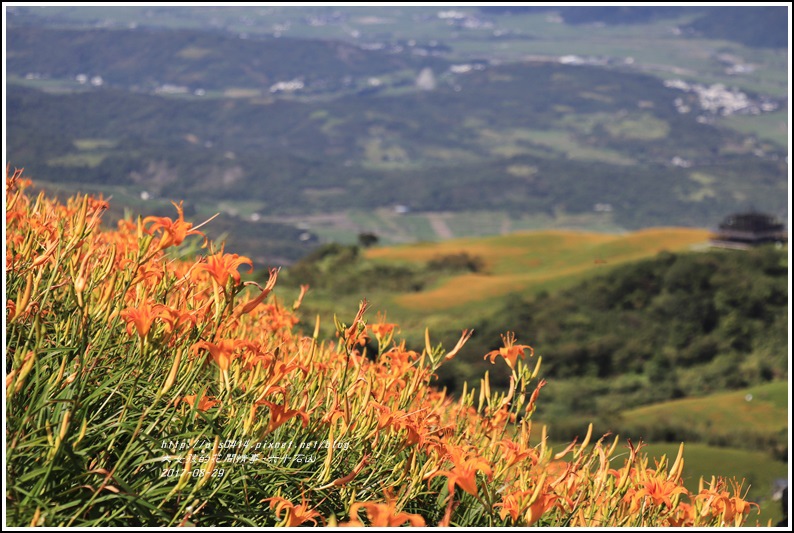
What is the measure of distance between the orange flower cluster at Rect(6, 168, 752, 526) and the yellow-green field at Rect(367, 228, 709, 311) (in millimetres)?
45515

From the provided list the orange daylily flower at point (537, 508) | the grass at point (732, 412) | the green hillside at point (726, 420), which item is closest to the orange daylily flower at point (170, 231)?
the orange daylily flower at point (537, 508)

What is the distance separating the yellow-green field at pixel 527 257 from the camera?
168ft

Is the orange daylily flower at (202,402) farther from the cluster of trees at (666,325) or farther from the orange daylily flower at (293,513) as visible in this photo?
the cluster of trees at (666,325)

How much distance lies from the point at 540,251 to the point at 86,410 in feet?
213

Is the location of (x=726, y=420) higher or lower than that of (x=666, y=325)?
higher

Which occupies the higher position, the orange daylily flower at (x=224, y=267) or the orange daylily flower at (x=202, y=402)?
the orange daylily flower at (x=224, y=267)

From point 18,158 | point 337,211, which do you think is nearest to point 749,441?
point 18,158

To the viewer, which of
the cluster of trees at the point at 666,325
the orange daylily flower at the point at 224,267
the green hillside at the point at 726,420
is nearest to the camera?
the orange daylily flower at the point at 224,267

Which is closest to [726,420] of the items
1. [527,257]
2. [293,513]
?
[293,513]

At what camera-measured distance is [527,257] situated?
211 ft

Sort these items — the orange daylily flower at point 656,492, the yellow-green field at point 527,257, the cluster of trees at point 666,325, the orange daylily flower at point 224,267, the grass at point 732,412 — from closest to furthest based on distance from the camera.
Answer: the orange daylily flower at point 224,267 → the orange daylily flower at point 656,492 → the grass at point 732,412 → the cluster of trees at point 666,325 → the yellow-green field at point 527,257

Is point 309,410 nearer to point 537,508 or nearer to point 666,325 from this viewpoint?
point 537,508

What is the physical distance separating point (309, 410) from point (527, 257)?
2475 inches

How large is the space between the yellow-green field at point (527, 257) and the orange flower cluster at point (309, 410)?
149 feet
